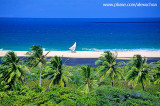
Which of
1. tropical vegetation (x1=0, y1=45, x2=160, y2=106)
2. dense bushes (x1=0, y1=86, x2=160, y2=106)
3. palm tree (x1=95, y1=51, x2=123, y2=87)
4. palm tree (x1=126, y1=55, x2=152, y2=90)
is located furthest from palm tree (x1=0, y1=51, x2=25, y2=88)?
palm tree (x1=126, y1=55, x2=152, y2=90)

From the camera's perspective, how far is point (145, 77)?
32750 millimetres

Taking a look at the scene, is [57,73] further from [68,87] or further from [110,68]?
[110,68]

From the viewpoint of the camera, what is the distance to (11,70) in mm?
31219

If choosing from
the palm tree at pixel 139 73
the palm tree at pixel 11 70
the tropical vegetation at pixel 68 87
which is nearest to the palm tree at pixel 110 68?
the tropical vegetation at pixel 68 87

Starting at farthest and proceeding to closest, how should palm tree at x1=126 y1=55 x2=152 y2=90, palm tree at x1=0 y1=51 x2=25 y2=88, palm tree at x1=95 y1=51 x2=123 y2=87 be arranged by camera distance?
palm tree at x1=95 y1=51 x2=123 y2=87
palm tree at x1=126 y1=55 x2=152 y2=90
palm tree at x1=0 y1=51 x2=25 y2=88

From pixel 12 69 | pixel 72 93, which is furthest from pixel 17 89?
pixel 72 93

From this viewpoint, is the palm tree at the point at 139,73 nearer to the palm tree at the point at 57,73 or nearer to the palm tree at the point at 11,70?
the palm tree at the point at 57,73

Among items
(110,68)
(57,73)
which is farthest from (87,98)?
(110,68)

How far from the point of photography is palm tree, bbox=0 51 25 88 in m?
31.0

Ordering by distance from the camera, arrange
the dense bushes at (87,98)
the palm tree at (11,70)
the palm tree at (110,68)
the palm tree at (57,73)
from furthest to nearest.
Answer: the palm tree at (110,68), the palm tree at (57,73), the palm tree at (11,70), the dense bushes at (87,98)

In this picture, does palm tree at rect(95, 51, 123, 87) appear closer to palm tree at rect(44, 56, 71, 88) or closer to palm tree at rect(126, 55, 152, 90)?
palm tree at rect(126, 55, 152, 90)

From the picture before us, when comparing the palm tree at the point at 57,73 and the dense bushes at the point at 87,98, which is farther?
the palm tree at the point at 57,73

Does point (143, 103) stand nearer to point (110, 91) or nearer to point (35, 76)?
point (110, 91)

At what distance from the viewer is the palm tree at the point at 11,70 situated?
3105 cm
